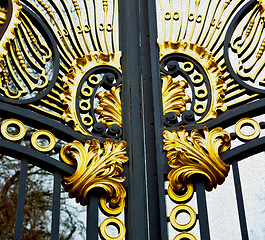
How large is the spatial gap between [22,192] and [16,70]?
0.44 metres

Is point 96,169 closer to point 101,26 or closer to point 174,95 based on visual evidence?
point 174,95

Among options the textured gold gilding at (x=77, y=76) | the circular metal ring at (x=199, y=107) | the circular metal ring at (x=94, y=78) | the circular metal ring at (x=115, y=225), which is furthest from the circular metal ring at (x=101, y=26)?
the circular metal ring at (x=115, y=225)

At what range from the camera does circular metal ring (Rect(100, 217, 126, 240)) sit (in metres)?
2.14

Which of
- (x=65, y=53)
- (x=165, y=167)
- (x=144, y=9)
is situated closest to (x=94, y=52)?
(x=65, y=53)

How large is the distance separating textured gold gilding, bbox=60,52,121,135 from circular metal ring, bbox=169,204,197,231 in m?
0.38

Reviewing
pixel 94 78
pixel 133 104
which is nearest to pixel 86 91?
pixel 94 78

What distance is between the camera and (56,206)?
7.05 feet

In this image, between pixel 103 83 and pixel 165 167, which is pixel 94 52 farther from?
pixel 165 167

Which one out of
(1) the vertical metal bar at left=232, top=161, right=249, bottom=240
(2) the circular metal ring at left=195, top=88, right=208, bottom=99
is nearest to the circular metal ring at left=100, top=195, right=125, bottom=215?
(1) the vertical metal bar at left=232, top=161, right=249, bottom=240

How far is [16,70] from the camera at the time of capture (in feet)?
7.86

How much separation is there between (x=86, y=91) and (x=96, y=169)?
32 cm

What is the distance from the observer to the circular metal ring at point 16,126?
224cm

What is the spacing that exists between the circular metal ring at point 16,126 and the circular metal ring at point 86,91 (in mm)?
237

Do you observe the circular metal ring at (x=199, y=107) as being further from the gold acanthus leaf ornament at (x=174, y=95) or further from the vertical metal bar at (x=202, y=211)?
the vertical metal bar at (x=202, y=211)
